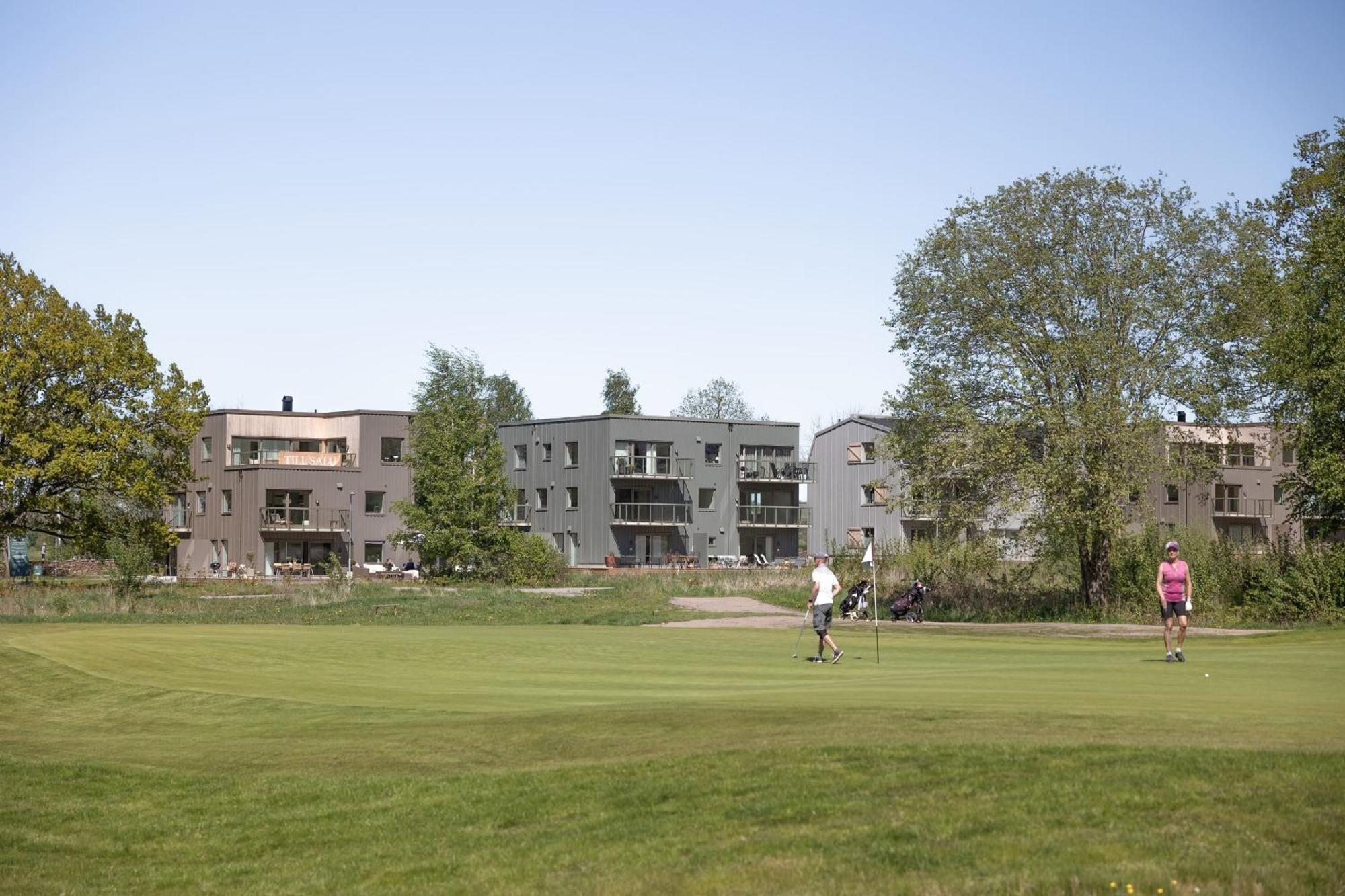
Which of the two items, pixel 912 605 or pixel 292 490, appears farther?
pixel 292 490

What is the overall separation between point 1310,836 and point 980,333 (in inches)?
1499

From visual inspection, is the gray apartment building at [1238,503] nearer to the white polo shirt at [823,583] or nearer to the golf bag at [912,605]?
the golf bag at [912,605]

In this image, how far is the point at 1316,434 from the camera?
42000mm

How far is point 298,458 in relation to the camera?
95.2 m

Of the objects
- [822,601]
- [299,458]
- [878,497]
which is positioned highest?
[299,458]

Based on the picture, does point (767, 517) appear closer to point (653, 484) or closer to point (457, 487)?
point (653, 484)

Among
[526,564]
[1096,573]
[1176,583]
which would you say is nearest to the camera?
[1176,583]

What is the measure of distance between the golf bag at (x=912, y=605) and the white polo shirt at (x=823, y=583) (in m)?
19.1

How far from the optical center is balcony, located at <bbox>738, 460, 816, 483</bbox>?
100 meters

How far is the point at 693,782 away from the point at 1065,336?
120 ft

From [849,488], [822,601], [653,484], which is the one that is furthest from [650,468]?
[822,601]

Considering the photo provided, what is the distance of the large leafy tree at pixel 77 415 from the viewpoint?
5922cm

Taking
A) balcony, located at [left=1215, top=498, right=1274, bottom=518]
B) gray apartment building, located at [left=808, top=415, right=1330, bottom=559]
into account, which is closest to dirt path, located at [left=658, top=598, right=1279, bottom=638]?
gray apartment building, located at [left=808, top=415, right=1330, bottom=559]

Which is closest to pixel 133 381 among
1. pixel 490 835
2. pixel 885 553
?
pixel 885 553
